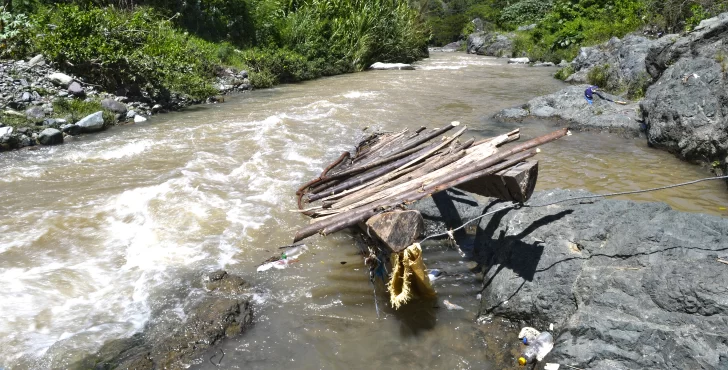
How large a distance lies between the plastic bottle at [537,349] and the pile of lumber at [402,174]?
117 cm

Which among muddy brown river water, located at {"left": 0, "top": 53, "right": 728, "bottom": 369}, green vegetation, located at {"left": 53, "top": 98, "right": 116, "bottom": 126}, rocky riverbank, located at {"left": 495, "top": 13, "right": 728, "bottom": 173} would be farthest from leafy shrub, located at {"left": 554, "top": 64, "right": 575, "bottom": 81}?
green vegetation, located at {"left": 53, "top": 98, "right": 116, "bottom": 126}

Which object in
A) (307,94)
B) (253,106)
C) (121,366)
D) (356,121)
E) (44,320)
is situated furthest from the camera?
(307,94)

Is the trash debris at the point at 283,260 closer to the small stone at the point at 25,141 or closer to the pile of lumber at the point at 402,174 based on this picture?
the pile of lumber at the point at 402,174

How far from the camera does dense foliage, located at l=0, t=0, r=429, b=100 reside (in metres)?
11.9

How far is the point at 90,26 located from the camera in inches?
474

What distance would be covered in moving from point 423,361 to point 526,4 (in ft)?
140

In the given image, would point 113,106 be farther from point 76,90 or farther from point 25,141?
point 25,141

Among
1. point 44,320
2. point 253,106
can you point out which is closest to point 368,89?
point 253,106

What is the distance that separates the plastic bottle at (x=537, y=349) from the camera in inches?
139

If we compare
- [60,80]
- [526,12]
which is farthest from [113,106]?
[526,12]

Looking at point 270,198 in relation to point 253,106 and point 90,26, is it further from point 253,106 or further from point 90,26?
point 90,26

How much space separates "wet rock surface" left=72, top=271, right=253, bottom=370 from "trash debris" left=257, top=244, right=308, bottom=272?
22.9 inches

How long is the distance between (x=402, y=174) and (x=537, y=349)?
86.7 inches

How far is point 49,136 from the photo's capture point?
9094 mm
